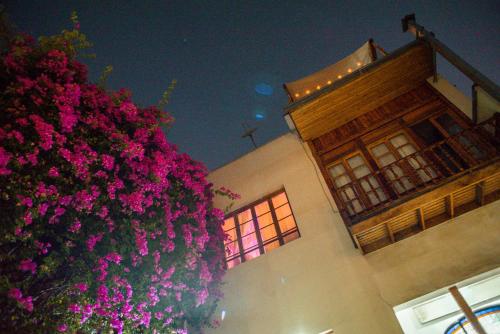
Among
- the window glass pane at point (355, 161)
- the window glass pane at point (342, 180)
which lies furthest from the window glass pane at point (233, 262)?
the window glass pane at point (355, 161)

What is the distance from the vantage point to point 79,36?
6.09 meters

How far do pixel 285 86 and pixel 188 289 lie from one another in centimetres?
695

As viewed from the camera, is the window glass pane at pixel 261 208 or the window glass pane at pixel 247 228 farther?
the window glass pane at pixel 261 208

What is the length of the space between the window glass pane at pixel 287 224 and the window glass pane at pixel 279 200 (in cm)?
56

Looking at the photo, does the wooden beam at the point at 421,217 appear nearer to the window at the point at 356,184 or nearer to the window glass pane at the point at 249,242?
the window at the point at 356,184

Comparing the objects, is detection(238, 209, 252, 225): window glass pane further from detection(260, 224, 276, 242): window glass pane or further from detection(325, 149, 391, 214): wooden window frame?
detection(325, 149, 391, 214): wooden window frame

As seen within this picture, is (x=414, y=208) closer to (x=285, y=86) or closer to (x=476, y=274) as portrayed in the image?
(x=476, y=274)

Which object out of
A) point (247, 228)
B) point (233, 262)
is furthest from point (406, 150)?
point (233, 262)

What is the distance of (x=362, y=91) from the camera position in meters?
8.51

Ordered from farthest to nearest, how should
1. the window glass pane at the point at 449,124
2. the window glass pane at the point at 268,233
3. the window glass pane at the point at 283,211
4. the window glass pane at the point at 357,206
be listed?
the window glass pane at the point at 283,211
the window glass pane at the point at 268,233
the window glass pane at the point at 449,124
the window glass pane at the point at 357,206

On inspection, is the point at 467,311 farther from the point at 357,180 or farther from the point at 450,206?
the point at 357,180

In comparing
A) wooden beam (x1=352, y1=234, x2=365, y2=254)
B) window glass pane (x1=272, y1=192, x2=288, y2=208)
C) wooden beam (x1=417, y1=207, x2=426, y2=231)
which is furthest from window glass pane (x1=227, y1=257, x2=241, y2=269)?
wooden beam (x1=417, y1=207, x2=426, y2=231)

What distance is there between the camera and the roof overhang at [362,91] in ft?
26.3

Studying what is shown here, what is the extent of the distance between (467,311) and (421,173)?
3056 mm
